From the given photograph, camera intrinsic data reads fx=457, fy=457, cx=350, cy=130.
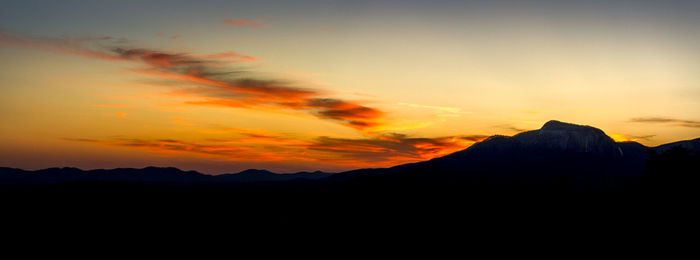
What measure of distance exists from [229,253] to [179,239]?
1295 inches

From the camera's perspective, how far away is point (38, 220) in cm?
17150

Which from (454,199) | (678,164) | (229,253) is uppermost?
(678,164)

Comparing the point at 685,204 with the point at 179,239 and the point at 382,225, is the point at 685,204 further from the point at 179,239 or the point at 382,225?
the point at 179,239

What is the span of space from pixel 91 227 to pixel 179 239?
47755mm

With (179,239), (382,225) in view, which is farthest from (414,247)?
(179,239)

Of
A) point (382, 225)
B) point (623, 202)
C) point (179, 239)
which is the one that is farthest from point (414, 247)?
point (179, 239)

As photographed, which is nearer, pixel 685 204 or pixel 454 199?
pixel 685 204

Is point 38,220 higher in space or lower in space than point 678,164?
lower

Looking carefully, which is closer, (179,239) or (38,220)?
(179,239)

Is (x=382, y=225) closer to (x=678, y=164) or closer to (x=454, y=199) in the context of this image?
(x=454, y=199)

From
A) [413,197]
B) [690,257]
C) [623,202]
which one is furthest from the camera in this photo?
[413,197]

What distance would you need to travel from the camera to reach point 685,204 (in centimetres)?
9362

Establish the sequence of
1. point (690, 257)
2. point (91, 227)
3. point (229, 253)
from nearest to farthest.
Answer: point (690, 257), point (229, 253), point (91, 227)

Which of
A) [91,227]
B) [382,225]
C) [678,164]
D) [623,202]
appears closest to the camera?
[678,164]
